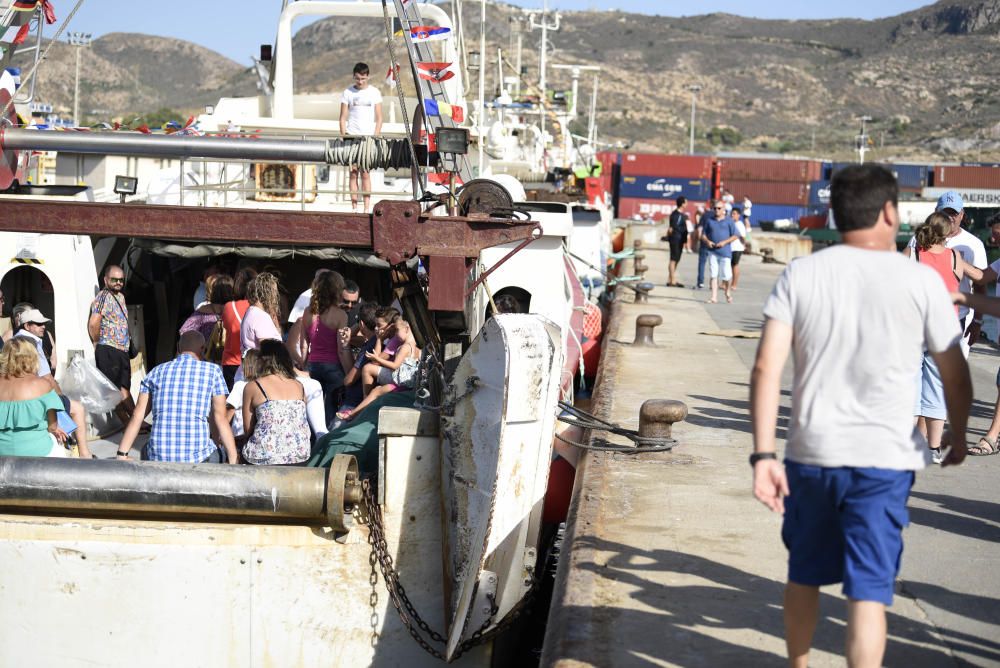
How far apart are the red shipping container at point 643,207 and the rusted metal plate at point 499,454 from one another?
1930 inches

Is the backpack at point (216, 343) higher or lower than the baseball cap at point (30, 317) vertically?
lower

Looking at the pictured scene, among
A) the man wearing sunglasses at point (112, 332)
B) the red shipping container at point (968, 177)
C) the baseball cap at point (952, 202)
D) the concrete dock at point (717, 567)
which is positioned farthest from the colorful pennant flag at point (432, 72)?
the red shipping container at point (968, 177)

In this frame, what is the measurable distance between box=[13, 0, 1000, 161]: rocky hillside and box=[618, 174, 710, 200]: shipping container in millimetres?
42050

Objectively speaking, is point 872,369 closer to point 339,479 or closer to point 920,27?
point 339,479

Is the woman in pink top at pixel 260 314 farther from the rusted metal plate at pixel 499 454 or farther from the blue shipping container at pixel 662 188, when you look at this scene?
the blue shipping container at pixel 662 188

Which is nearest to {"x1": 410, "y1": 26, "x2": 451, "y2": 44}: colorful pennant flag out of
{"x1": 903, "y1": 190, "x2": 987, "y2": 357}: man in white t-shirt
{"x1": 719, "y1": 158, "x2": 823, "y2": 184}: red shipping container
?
{"x1": 903, "y1": 190, "x2": 987, "y2": 357}: man in white t-shirt

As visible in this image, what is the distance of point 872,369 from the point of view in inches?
146

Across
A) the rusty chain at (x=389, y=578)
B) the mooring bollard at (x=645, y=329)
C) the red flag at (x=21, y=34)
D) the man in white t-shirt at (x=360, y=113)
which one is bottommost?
the rusty chain at (x=389, y=578)

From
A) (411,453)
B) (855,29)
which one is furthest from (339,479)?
(855,29)

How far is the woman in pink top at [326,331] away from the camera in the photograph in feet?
30.5

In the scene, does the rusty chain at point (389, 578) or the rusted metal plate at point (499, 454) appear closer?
the rusted metal plate at point (499, 454)

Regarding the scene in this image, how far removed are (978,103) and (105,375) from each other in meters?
125

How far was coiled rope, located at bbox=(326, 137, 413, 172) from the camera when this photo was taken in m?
7.60

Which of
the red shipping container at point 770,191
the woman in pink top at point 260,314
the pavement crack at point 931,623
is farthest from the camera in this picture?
the red shipping container at point 770,191
